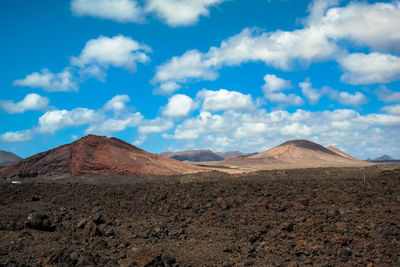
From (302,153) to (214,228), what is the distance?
4360 inches

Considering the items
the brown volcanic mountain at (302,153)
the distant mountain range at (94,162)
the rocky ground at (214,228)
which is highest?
the brown volcanic mountain at (302,153)

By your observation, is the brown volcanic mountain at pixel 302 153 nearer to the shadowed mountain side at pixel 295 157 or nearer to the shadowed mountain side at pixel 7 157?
the shadowed mountain side at pixel 295 157

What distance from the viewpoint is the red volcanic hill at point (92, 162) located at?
3325 centimetres

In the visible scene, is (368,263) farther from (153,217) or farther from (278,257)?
(153,217)

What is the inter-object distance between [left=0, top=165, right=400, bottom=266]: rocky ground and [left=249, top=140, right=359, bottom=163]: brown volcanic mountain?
9711 centimetres

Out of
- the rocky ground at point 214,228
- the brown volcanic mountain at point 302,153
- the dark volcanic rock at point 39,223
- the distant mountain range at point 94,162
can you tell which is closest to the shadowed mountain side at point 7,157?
the brown volcanic mountain at point 302,153

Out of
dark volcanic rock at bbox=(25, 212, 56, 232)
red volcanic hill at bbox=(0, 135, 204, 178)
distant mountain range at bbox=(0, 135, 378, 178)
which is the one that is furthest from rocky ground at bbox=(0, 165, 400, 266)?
red volcanic hill at bbox=(0, 135, 204, 178)

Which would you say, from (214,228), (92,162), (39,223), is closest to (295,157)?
(92,162)

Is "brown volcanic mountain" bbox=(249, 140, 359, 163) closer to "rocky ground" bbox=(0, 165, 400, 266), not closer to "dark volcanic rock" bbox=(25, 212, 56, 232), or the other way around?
"rocky ground" bbox=(0, 165, 400, 266)

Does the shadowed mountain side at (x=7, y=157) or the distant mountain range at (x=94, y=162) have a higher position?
the shadowed mountain side at (x=7, y=157)

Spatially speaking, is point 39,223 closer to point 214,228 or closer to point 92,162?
point 214,228

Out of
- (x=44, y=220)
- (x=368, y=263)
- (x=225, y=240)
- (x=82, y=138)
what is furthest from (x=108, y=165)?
(x=368, y=263)

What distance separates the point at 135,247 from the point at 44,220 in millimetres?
2919

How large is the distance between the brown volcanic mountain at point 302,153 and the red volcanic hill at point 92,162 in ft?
249
